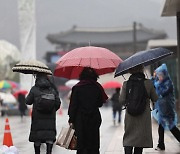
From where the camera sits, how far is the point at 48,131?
7723mm

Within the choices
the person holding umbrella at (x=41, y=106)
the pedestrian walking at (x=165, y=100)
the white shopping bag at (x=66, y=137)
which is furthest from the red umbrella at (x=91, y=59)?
the pedestrian walking at (x=165, y=100)

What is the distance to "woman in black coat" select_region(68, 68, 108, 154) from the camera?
6820 mm

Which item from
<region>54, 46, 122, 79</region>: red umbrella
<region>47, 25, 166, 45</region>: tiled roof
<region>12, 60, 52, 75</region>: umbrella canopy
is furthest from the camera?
<region>47, 25, 166, 45</region>: tiled roof

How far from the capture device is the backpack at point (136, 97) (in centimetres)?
682

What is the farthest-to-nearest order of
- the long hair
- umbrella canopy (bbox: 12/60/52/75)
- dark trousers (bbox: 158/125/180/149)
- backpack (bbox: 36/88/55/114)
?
dark trousers (bbox: 158/125/180/149), umbrella canopy (bbox: 12/60/52/75), backpack (bbox: 36/88/55/114), the long hair

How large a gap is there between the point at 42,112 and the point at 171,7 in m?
5.51

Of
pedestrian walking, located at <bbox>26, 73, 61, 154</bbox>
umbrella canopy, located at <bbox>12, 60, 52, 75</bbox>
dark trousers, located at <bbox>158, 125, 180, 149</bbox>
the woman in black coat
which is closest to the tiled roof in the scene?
dark trousers, located at <bbox>158, 125, 180, 149</bbox>

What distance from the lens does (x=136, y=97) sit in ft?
22.4

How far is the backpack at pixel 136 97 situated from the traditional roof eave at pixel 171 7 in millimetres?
4559

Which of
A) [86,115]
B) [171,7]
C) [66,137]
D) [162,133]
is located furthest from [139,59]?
[171,7]

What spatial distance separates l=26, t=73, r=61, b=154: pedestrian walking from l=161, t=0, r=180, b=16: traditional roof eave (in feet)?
14.7

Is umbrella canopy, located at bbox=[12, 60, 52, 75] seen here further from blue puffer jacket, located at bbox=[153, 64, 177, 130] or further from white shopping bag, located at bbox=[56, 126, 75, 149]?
blue puffer jacket, located at bbox=[153, 64, 177, 130]

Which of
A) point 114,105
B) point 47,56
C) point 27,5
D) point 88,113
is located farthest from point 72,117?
point 47,56

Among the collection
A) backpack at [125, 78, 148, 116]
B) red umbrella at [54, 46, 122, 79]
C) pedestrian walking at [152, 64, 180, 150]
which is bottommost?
pedestrian walking at [152, 64, 180, 150]
